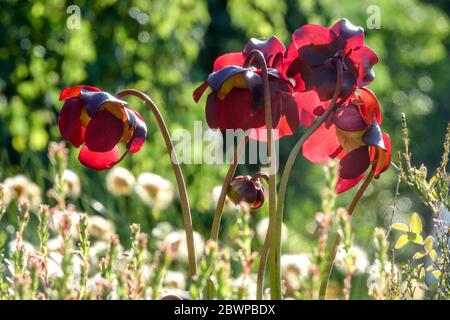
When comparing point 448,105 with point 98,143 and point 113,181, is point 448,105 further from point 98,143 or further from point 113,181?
point 98,143

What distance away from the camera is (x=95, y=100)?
3.02ft

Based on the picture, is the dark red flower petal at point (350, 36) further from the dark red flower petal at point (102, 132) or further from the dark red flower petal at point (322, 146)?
the dark red flower petal at point (102, 132)

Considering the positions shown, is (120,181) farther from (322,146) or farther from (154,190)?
(322,146)

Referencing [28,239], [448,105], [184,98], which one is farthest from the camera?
[448,105]

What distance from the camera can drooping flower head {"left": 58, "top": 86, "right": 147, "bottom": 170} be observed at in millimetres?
942

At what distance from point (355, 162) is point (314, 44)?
14cm

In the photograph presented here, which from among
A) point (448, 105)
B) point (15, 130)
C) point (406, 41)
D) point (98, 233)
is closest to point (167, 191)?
point (98, 233)

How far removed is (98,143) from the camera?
95 cm

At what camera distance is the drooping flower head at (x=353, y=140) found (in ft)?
3.07

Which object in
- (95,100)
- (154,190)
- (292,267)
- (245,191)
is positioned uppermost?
(95,100)

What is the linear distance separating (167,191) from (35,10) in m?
2.05

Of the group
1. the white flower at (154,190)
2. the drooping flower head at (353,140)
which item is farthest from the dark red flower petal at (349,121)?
the white flower at (154,190)

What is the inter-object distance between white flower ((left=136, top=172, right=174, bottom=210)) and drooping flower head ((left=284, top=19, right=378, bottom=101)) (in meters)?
1.36

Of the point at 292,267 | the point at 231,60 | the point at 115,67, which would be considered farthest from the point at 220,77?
the point at 115,67
